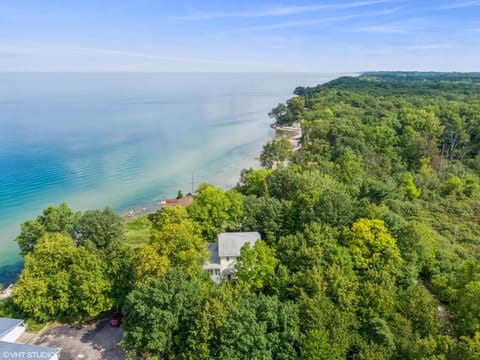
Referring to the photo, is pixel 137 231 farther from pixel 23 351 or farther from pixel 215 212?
pixel 23 351

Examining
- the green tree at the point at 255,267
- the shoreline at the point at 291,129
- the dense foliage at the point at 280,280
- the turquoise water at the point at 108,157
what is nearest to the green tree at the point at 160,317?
the dense foliage at the point at 280,280

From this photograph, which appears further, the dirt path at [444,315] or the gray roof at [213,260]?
the gray roof at [213,260]

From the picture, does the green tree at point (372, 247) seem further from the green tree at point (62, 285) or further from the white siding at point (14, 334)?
the white siding at point (14, 334)

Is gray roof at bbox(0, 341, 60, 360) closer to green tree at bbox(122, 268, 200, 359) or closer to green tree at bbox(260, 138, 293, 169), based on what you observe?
green tree at bbox(122, 268, 200, 359)

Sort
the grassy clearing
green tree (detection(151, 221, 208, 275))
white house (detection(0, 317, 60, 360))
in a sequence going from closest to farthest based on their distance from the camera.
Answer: white house (detection(0, 317, 60, 360))
green tree (detection(151, 221, 208, 275))
the grassy clearing

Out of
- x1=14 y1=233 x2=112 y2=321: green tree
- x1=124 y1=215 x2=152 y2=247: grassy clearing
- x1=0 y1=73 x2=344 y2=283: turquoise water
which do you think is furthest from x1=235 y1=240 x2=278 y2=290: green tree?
x1=0 y1=73 x2=344 y2=283: turquoise water

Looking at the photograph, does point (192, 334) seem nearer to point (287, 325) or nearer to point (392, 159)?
point (287, 325)
